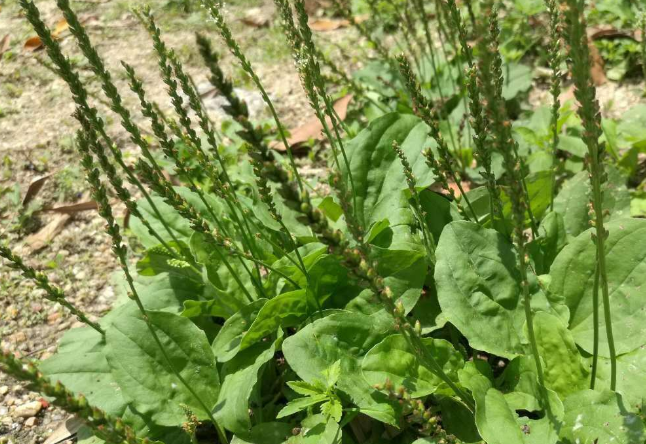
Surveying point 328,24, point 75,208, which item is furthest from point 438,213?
point 328,24

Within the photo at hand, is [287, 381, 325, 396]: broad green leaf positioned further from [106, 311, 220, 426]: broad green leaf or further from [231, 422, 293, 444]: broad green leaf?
[106, 311, 220, 426]: broad green leaf

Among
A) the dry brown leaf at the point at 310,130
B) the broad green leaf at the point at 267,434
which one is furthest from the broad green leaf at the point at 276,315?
the dry brown leaf at the point at 310,130

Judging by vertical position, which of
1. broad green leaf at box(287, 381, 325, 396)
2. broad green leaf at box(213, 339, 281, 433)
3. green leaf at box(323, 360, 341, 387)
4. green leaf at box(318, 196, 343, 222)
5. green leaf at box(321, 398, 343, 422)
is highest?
green leaf at box(318, 196, 343, 222)

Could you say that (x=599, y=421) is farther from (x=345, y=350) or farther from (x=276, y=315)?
(x=276, y=315)

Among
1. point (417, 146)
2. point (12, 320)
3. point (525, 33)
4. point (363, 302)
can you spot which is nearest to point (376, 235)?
point (363, 302)

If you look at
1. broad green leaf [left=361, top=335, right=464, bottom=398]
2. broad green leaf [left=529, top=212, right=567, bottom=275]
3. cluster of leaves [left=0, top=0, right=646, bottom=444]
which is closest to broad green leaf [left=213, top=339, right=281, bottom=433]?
cluster of leaves [left=0, top=0, right=646, bottom=444]

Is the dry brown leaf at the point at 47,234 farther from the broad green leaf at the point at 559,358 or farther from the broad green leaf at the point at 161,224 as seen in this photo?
the broad green leaf at the point at 559,358
